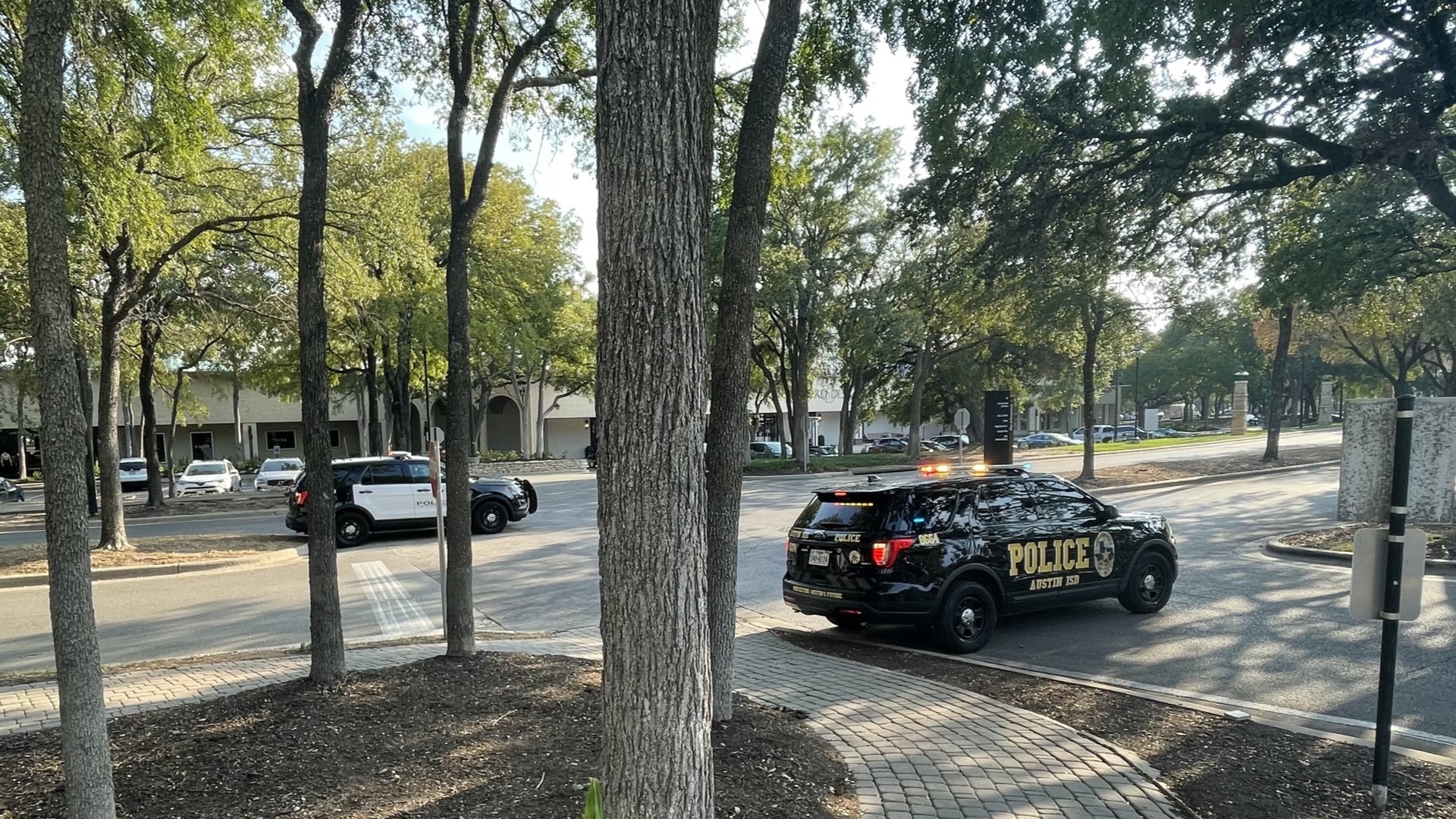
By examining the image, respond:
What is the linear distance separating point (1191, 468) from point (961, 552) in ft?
76.5

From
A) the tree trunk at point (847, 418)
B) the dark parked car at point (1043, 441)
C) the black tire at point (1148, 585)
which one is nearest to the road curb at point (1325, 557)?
the black tire at point (1148, 585)

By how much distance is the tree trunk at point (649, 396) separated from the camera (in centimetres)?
234

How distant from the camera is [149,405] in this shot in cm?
2166

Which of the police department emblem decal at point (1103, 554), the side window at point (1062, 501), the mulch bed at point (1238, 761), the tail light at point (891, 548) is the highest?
the side window at point (1062, 501)

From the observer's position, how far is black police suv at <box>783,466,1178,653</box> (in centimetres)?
722

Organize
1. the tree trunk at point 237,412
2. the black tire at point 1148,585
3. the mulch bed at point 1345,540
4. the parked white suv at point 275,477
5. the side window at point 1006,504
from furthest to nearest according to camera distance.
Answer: the tree trunk at point 237,412 → the parked white suv at point 275,477 → the mulch bed at point 1345,540 → the black tire at point 1148,585 → the side window at point 1006,504

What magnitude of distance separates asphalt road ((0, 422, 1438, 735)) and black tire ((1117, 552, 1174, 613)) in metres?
0.15

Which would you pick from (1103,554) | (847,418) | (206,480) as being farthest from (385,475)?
(847,418)

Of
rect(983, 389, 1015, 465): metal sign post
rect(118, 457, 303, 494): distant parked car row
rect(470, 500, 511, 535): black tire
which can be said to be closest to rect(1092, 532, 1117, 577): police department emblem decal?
rect(983, 389, 1015, 465): metal sign post

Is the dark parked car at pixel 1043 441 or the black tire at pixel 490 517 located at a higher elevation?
the black tire at pixel 490 517

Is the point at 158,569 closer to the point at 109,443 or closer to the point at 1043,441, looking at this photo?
the point at 109,443

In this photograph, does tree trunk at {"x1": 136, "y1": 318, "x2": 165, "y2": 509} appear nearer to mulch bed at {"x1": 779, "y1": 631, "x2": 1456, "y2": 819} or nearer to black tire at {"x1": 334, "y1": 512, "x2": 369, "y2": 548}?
black tire at {"x1": 334, "y1": 512, "x2": 369, "y2": 548}

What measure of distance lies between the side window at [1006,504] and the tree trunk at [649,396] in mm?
5777

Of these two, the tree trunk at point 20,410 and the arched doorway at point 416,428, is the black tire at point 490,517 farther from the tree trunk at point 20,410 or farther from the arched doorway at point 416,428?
the arched doorway at point 416,428
